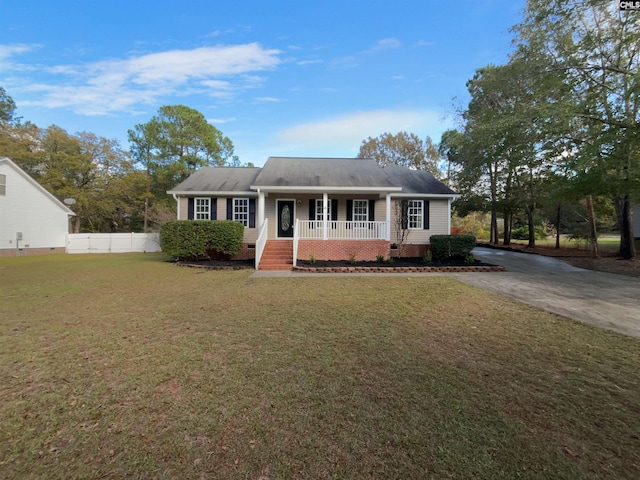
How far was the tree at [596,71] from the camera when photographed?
9.49m

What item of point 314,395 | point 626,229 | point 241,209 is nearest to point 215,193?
point 241,209

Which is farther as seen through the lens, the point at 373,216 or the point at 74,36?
the point at 373,216

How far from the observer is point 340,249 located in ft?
40.0

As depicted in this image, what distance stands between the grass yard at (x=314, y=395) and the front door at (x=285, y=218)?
8.99 m

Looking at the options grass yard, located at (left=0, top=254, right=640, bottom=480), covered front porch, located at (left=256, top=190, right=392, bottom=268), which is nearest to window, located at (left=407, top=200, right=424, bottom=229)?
covered front porch, located at (left=256, top=190, right=392, bottom=268)

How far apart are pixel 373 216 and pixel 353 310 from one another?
9393 mm

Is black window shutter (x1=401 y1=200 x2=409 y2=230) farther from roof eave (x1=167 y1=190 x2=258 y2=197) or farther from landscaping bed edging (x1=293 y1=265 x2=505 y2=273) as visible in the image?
roof eave (x1=167 y1=190 x2=258 y2=197)

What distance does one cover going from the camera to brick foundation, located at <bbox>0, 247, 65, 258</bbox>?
17.8 metres

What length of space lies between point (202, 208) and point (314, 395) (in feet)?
44.2

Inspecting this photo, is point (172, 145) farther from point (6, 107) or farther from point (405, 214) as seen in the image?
point (405, 214)

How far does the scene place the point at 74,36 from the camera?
12.5 metres

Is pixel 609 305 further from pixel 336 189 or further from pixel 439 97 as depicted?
pixel 439 97

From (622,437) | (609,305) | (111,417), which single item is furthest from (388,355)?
(609,305)

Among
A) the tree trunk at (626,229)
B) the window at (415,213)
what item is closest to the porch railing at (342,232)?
the window at (415,213)
